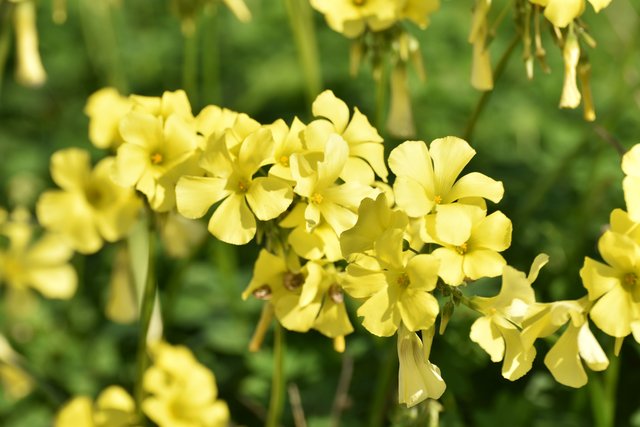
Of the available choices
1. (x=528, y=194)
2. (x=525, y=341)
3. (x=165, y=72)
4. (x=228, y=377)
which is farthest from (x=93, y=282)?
(x=525, y=341)

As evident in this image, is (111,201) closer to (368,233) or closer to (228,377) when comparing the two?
(228,377)

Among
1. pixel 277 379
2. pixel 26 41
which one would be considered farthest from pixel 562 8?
pixel 26 41

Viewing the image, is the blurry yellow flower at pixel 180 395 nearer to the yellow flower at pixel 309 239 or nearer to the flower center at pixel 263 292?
the flower center at pixel 263 292

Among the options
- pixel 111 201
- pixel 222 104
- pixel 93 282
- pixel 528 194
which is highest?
pixel 111 201

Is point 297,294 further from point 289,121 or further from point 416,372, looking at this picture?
point 289,121

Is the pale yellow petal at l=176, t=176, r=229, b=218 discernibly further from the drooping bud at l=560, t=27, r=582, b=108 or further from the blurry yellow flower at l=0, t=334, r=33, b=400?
the blurry yellow flower at l=0, t=334, r=33, b=400
